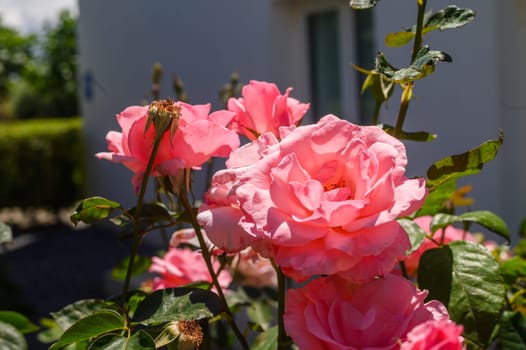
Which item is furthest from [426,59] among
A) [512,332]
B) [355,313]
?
[512,332]

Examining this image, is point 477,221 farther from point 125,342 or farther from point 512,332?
point 125,342

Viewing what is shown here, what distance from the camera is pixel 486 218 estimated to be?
2.79 ft

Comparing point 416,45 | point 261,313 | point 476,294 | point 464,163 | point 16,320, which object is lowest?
point 261,313

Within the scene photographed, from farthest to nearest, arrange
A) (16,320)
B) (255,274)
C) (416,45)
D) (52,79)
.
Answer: (52,79) → (255,274) → (16,320) → (416,45)

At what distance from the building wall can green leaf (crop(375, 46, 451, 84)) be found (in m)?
0.45

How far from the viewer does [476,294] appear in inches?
27.0

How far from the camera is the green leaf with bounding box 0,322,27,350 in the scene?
2.69ft

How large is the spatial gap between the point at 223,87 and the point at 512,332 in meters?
1.10

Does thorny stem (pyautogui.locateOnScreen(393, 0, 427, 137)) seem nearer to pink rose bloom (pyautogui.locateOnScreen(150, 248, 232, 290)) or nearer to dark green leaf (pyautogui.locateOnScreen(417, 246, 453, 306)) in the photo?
dark green leaf (pyautogui.locateOnScreen(417, 246, 453, 306))

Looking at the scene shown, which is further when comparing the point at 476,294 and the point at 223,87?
the point at 223,87

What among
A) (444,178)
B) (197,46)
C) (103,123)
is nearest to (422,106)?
(197,46)

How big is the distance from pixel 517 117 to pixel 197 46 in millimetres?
3268

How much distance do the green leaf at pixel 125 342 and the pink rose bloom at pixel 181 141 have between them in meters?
0.14

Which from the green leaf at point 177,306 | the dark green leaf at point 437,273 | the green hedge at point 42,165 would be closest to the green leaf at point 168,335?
the green leaf at point 177,306
